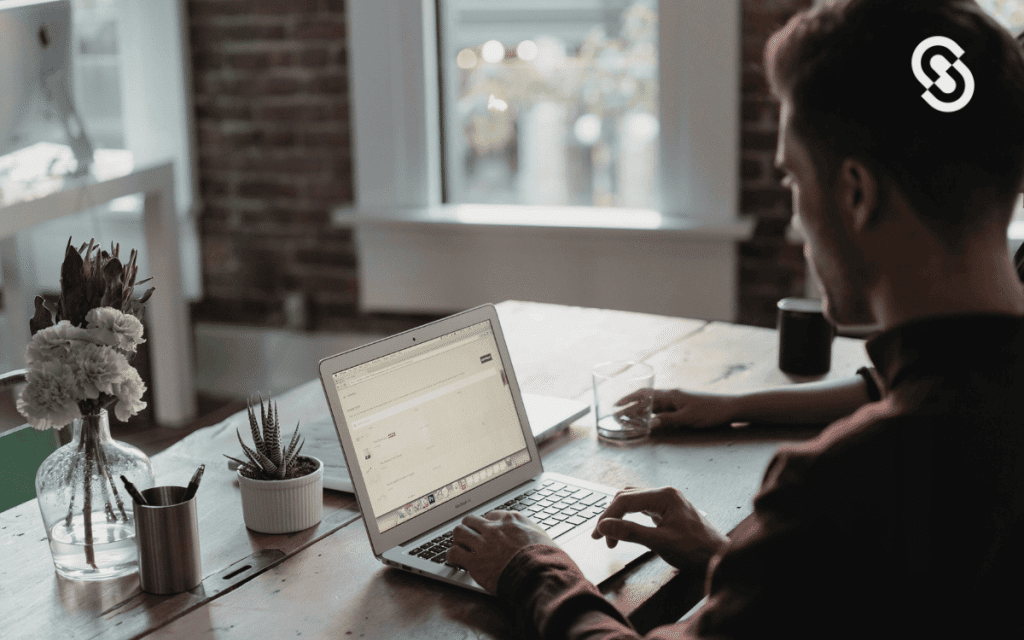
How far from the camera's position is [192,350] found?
12.8ft

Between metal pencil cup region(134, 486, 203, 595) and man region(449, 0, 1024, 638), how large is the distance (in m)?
0.60

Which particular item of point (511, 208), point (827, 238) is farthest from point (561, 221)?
point (827, 238)

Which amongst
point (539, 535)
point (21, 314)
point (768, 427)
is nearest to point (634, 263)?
point (768, 427)

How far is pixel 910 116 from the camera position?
2.57ft

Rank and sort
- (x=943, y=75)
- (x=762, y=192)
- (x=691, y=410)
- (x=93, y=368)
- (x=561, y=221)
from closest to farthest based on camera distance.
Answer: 1. (x=943, y=75)
2. (x=93, y=368)
3. (x=691, y=410)
4. (x=762, y=192)
5. (x=561, y=221)

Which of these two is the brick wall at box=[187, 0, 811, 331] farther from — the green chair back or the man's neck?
the man's neck

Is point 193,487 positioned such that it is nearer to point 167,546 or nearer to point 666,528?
point 167,546

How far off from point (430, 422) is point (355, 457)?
Result: 5.0 inches

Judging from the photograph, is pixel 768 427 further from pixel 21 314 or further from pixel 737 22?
pixel 21 314

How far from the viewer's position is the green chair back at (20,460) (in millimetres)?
1718

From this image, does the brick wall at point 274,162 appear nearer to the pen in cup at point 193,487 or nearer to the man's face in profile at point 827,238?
the pen in cup at point 193,487

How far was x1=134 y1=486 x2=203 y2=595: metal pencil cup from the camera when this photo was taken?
116 cm

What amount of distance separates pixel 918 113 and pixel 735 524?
2.30ft

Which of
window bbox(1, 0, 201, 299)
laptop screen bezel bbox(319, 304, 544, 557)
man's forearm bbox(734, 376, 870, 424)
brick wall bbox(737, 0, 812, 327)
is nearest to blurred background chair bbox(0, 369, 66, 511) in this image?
laptop screen bezel bbox(319, 304, 544, 557)
